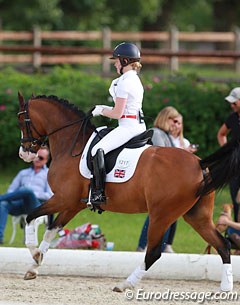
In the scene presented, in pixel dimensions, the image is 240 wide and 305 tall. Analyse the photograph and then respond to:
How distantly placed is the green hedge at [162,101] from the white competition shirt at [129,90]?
579 cm

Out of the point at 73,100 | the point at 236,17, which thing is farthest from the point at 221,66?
the point at 73,100

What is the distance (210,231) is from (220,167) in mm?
609

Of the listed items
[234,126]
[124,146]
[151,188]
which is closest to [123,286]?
[151,188]

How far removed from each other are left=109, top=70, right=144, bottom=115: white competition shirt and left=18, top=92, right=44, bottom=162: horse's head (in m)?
1.01

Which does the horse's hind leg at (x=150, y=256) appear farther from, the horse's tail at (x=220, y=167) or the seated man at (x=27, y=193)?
the seated man at (x=27, y=193)

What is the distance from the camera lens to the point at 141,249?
35.6ft

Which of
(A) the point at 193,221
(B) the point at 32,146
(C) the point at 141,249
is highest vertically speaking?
(B) the point at 32,146

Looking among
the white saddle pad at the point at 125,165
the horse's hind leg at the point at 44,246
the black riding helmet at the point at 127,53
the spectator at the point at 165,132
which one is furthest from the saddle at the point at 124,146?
the spectator at the point at 165,132

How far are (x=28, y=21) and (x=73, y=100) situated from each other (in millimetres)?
19236

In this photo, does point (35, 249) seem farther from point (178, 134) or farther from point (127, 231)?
point (127, 231)

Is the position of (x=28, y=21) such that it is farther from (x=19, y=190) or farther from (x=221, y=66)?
(x=19, y=190)

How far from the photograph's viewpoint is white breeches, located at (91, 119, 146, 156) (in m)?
8.84

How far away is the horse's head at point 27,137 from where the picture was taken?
939 cm

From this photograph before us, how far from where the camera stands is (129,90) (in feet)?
28.8
